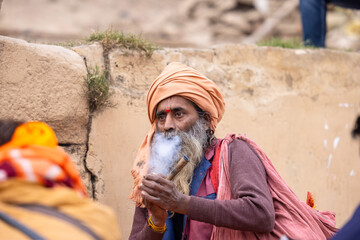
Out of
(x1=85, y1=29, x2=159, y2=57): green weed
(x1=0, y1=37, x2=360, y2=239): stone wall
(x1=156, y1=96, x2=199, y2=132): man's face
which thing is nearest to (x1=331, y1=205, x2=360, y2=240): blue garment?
(x1=156, y1=96, x2=199, y2=132): man's face

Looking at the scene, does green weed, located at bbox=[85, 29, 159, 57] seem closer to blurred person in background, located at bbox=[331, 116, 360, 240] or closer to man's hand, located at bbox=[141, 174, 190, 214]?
man's hand, located at bbox=[141, 174, 190, 214]

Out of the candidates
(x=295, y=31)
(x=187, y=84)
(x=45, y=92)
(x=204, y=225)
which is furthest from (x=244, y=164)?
(x=295, y=31)

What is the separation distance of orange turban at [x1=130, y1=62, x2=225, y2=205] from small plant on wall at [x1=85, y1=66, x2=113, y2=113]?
1.40ft

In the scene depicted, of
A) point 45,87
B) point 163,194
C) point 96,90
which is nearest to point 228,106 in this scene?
point 96,90

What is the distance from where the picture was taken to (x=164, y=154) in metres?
2.82

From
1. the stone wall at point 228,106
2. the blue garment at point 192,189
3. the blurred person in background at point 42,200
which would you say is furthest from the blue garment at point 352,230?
the stone wall at point 228,106

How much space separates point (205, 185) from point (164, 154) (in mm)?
327

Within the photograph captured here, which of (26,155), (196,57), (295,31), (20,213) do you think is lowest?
(20,213)

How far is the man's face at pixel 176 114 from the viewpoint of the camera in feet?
9.52

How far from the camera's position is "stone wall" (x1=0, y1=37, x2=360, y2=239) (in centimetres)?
300

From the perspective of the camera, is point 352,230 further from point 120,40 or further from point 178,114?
point 120,40

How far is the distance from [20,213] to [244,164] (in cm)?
137

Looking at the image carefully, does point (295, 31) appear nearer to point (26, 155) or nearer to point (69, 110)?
point (69, 110)

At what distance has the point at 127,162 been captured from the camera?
135 inches
